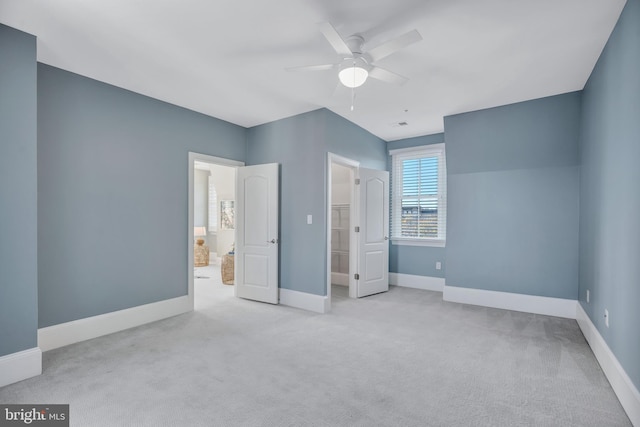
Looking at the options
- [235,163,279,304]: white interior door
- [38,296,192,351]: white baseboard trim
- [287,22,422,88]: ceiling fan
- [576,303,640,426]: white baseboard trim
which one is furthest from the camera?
[235,163,279,304]: white interior door

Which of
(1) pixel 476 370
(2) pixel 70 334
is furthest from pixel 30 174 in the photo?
(1) pixel 476 370

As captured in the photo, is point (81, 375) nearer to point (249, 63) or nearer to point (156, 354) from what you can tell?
point (156, 354)

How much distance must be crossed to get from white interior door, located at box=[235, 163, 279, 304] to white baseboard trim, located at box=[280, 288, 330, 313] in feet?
0.49

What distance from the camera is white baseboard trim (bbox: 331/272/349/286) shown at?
591 centimetres

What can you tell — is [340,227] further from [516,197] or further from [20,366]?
[20,366]

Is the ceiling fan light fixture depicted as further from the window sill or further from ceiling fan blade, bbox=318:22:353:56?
the window sill

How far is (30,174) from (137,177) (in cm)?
120

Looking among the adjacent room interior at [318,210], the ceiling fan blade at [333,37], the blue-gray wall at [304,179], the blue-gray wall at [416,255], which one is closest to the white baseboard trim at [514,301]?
the adjacent room interior at [318,210]

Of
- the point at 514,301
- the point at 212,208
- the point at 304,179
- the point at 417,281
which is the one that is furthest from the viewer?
the point at 212,208

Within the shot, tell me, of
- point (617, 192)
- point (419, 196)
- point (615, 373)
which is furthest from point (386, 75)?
point (419, 196)

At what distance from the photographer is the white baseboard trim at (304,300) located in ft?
13.8

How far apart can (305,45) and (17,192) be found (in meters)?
2.59

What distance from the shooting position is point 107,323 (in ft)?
11.1

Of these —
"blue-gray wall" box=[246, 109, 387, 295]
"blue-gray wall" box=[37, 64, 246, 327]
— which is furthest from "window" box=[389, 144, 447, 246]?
"blue-gray wall" box=[37, 64, 246, 327]
